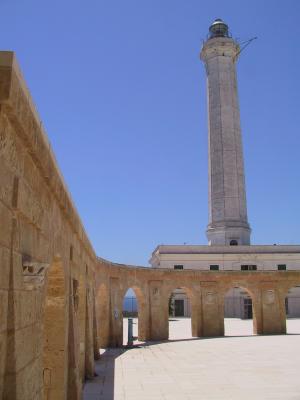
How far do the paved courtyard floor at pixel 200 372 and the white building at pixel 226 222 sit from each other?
804 inches

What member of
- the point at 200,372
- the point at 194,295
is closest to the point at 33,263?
the point at 200,372

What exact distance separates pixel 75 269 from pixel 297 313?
3670 centimetres

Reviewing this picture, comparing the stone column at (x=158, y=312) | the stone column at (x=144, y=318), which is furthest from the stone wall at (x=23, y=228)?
the stone column at (x=158, y=312)

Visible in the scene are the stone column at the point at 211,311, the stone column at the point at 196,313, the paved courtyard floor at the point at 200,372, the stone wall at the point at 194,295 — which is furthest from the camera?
the stone column at the point at 211,311

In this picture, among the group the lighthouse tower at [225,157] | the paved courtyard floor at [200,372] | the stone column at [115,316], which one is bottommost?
the paved courtyard floor at [200,372]

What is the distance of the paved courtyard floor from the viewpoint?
10.2 meters

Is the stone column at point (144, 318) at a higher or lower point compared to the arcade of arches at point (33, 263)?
lower

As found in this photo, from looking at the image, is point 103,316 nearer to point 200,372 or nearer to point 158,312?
point 158,312

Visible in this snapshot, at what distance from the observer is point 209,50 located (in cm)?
4366

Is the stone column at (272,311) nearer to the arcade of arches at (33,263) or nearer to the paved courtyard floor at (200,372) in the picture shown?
the paved courtyard floor at (200,372)

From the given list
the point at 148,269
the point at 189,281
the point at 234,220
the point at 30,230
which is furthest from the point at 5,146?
the point at 234,220

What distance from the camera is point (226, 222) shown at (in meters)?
40.6

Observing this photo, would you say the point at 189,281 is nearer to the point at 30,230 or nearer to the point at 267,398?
the point at 267,398

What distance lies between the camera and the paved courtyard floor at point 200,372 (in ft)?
33.4
